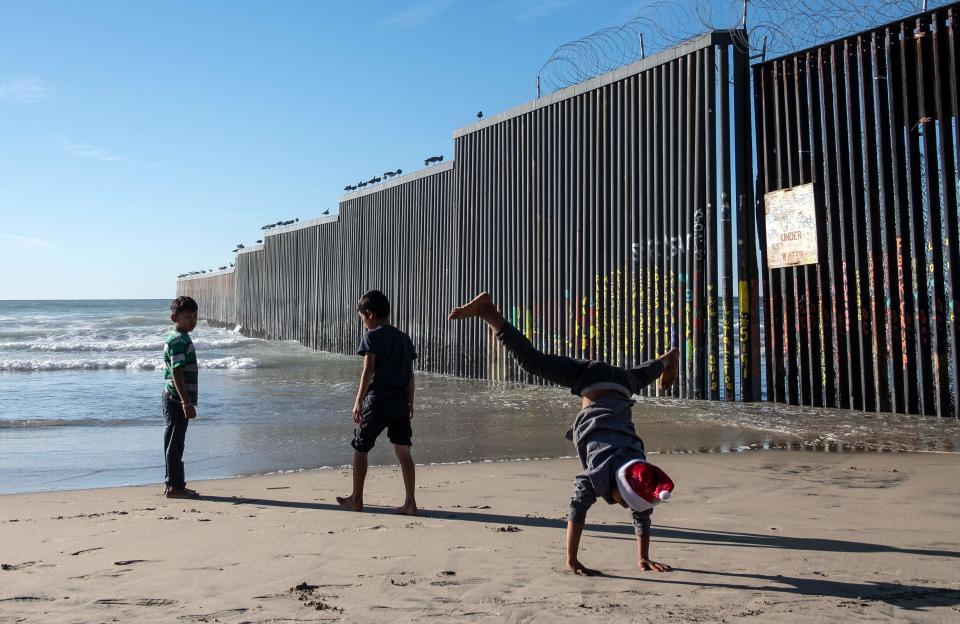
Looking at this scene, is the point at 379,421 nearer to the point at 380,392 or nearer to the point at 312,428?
the point at 380,392

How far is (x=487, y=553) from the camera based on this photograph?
4.47 m

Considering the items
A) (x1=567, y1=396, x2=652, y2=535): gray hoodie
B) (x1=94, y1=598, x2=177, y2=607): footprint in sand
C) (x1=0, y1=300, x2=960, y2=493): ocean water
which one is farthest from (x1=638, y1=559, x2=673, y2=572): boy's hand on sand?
(x1=0, y1=300, x2=960, y2=493): ocean water

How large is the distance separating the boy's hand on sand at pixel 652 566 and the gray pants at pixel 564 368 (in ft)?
2.58

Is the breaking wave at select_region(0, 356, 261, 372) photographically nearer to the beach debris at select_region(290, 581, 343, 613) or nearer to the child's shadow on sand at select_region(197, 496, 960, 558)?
the child's shadow on sand at select_region(197, 496, 960, 558)

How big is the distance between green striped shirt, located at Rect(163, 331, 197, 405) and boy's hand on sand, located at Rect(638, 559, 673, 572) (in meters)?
3.72

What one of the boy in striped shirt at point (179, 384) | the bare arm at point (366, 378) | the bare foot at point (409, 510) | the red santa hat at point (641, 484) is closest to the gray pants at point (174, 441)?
the boy in striped shirt at point (179, 384)

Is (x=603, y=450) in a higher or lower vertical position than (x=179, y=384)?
lower

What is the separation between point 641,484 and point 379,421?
2.51 metres

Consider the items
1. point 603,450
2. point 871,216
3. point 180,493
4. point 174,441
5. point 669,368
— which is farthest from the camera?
point 871,216

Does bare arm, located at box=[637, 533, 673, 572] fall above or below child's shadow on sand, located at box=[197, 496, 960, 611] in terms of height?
above

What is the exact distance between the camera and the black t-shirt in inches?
232

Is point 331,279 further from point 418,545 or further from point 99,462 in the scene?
point 418,545

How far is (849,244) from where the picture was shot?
1059cm

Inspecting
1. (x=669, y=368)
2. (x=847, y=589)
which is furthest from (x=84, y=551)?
(x=847, y=589)
